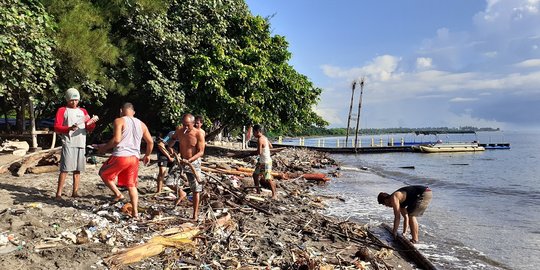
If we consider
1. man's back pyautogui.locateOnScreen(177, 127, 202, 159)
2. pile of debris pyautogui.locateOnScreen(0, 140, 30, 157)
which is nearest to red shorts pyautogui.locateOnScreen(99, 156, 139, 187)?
man's back pyautogui.locateOnScreen(177, 127, 202, 159)

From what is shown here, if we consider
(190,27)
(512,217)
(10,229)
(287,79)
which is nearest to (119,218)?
(10,229)

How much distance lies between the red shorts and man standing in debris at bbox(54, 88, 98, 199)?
39.5 inches

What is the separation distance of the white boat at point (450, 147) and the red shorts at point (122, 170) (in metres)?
51.3

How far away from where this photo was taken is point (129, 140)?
667cm

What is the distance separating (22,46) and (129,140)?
524 cm

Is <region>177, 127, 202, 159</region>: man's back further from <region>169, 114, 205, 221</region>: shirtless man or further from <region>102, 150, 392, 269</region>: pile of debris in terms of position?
<region>102, 150, 392, 269</region>: pile of debris

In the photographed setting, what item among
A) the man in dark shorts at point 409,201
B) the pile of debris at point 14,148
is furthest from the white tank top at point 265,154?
the pile of debris at point 14,148

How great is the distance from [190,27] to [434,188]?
16.4 metres

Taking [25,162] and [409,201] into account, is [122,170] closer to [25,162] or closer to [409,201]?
[25,162]

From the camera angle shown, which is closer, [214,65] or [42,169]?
[42,169]

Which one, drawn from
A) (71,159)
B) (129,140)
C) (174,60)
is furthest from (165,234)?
(174,60)

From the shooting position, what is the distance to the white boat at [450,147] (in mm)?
52375

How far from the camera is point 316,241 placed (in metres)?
7.62

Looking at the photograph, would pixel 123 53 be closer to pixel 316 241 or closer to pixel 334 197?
pixel 334 197
